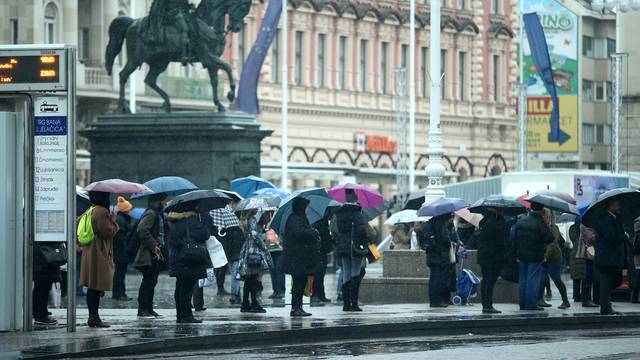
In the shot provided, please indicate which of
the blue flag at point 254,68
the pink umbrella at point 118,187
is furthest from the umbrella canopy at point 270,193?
the blue flag at point 254,68

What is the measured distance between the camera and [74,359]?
21031mm

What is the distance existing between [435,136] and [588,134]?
7104cm

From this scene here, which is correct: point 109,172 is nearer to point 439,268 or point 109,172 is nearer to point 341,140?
point 439,268

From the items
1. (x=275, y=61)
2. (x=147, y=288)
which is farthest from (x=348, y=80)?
(x=147, y=288)

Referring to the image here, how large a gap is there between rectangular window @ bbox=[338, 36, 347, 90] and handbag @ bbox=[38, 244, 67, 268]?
58.8m

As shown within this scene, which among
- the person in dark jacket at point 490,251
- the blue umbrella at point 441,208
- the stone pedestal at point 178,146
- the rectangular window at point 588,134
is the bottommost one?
the person in dark jacket at point 490,251

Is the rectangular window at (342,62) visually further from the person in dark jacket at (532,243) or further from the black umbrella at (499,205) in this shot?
the person in dark jacket at (532,243)

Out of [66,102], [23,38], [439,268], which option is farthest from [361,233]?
[23,38]

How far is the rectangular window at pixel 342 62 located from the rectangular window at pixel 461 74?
8.37 meters

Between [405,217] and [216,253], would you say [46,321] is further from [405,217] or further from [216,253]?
[405,217]

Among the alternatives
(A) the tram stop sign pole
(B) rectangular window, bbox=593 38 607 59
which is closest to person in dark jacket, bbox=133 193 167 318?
(A) the tram stop sign pole

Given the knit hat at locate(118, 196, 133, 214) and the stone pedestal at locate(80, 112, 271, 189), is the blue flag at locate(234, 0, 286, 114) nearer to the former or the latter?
the stone pedestal at locate(80, 112, 271, 189)

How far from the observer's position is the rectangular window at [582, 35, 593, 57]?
103956mm

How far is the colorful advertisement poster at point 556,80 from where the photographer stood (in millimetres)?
79125
